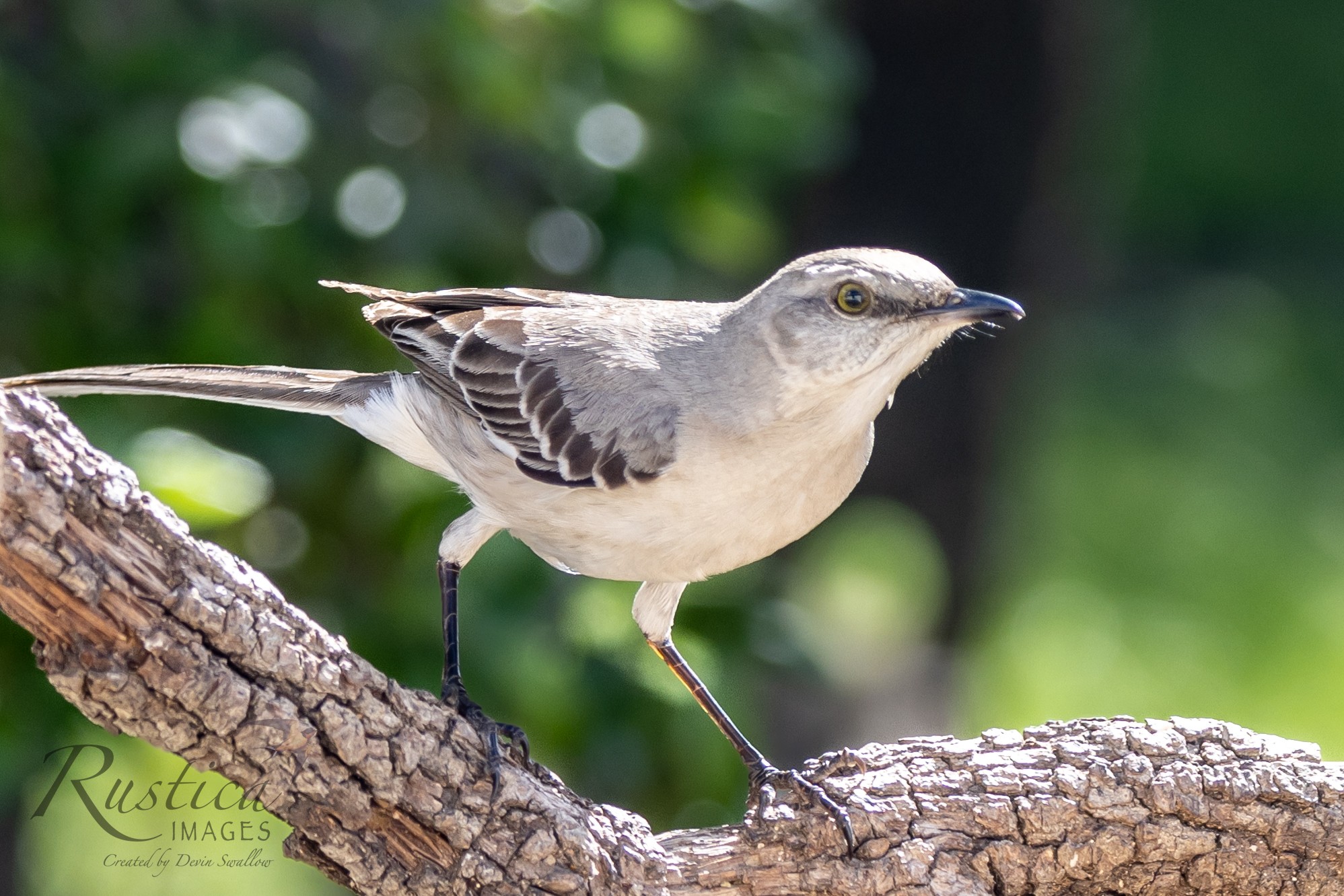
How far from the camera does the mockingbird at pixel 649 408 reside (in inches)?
152

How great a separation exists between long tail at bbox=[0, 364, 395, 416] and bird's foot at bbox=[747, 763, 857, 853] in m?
1.75

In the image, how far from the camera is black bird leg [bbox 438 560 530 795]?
3.87 meters

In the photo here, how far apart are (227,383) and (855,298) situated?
6.09ft

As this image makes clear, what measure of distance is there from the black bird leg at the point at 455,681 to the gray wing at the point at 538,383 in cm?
43

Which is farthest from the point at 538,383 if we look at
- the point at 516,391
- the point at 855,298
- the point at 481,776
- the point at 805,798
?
the point at 805,798

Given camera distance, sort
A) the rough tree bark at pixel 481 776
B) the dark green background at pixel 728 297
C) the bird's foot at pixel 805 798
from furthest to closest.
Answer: the dark green background at pixel 728 297
the bird's foot at pixel 805 798
the rough tree bark at pixel 481 776

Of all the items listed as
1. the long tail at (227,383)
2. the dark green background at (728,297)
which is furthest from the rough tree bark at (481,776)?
the long tail at (227,383)

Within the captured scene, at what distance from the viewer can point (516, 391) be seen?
4.36 meters

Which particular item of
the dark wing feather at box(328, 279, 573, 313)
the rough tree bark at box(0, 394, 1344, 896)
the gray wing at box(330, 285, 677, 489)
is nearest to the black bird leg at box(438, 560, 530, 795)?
the rough tree bark at box(0, 394, 1344, 896)

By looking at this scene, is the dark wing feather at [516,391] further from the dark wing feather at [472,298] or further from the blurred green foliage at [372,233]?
the blurred green foliage at [372,233]

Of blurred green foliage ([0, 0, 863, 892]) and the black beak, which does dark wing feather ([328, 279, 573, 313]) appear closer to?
blurred green foliage ([0, 0, 863, 892])

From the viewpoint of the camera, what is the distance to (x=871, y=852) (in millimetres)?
3674

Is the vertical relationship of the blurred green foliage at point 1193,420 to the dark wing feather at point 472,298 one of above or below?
above

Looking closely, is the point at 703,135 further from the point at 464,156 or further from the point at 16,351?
the point at 16,351
